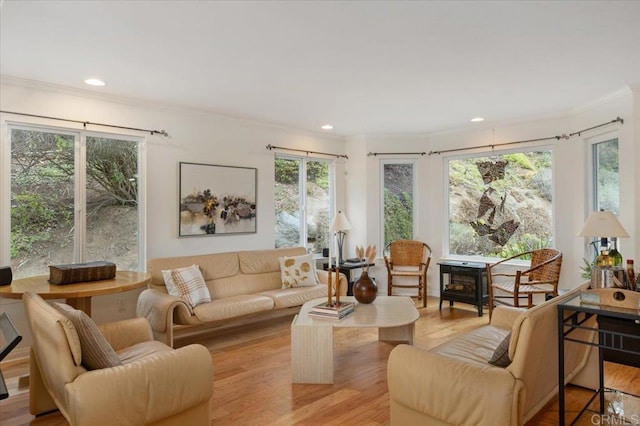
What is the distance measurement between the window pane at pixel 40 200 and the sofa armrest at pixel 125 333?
162 cm

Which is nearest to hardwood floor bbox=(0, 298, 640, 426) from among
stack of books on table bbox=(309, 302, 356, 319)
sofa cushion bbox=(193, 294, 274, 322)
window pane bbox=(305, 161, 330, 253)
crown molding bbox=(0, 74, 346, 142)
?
sofa cushion bbox=(193, 294, 274, 322)

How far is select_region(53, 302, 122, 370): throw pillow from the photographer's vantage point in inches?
78.0

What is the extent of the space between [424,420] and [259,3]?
8.23 ft

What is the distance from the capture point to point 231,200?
4984 mm

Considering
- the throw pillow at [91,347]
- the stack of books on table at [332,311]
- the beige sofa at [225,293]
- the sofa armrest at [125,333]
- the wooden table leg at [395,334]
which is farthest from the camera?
the wooden table leg at [395,334]

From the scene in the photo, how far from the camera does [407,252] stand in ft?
19.7

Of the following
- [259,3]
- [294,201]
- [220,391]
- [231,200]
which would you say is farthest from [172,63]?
[294,201]

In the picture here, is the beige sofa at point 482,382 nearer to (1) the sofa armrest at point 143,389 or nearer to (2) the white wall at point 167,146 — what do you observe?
(1) the sofa armrest at point 143,389

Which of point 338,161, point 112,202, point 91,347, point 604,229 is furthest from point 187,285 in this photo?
point 604,229

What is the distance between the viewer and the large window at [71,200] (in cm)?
364

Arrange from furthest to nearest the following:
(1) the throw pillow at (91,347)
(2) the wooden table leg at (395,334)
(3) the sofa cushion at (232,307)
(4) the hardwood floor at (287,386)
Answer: (2) the wooden table leg at (395,334), (3) the sofa cushion at (232,307), (4) the hardwood floor at (287,386), (1) the throw pillow at (91,347)

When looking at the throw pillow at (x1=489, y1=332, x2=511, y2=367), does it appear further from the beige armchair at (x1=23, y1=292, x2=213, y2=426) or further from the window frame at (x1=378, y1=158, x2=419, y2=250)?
the window frame at (x1=378, y1=158, x2=419, y2=250)

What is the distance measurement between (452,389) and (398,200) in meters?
4.57

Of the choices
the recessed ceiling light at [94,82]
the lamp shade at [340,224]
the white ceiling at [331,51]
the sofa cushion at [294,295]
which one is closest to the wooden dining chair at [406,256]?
the lamp shade at [340,224]
